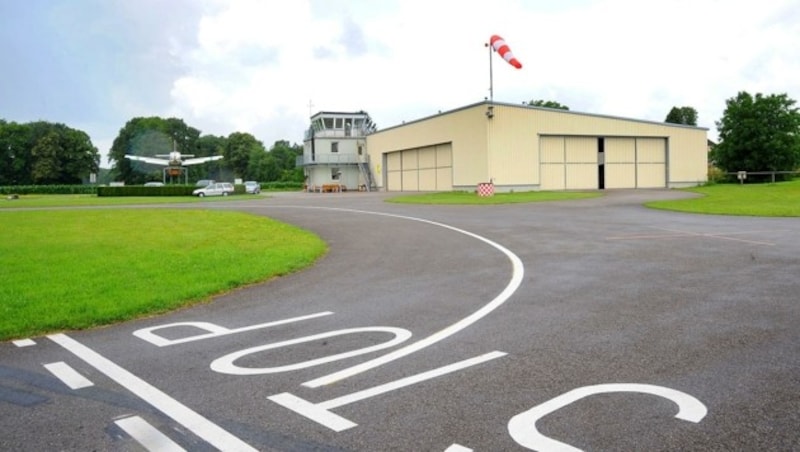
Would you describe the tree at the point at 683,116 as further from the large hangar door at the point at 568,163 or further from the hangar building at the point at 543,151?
the large hangar door at the point at 568,163

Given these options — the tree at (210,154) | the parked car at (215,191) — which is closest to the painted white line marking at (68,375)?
the parked car at (215,191)

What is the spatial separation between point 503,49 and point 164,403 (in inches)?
1612

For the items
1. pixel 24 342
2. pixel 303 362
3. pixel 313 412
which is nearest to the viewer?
pixel 313 412

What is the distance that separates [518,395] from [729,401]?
1.39 metres

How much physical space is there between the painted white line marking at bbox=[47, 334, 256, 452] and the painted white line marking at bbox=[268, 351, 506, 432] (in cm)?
52

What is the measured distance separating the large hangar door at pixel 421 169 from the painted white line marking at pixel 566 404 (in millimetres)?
46421

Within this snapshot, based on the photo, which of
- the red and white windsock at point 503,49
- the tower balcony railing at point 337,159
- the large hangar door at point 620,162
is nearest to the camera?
the red and white windsock at point 503,49

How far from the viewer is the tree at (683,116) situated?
9553 cm

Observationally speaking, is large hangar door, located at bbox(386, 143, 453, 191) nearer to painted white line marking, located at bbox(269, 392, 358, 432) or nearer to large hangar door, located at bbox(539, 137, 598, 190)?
large hangar door, located at bbox(539, 137, 598, 190)

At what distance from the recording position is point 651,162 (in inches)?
2053

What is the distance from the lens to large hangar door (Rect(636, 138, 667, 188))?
169ft

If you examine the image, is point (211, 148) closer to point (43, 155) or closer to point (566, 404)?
point (43, 155)

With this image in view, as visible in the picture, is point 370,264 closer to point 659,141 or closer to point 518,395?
point 518,395

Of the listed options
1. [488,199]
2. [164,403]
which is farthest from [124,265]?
[488,199]
